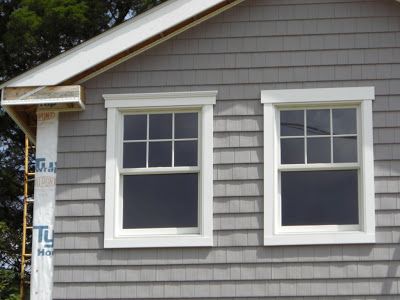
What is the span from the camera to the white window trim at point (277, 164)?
27.7 ft

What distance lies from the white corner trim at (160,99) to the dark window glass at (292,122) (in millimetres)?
793

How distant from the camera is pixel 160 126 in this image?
360 inches

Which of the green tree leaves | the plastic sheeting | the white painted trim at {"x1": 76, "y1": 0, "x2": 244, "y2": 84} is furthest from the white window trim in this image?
the green tree leaves

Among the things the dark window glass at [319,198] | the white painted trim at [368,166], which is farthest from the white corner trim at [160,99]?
the white painted trim at [368,166]

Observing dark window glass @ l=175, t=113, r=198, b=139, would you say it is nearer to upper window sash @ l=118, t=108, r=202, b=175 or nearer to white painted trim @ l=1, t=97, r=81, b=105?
upper window sash @ l=118, t=108, r=202, b=175

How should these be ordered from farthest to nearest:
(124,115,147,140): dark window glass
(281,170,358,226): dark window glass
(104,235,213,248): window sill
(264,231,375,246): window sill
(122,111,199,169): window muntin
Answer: (124,115,147,140): dark window glass, (122,111,199,169): window muntin, (281,170,358,226): dark window glass, (104,235,213,248): window sill, (264,231,375,246): window sill

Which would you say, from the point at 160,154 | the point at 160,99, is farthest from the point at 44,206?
the point at 160,99

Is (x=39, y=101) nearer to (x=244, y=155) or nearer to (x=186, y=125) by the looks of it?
(x=186, y=125)

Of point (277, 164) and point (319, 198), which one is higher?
point (277, 164)

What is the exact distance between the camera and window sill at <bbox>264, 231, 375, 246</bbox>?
8.40 m

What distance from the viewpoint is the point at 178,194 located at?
8.92 meters

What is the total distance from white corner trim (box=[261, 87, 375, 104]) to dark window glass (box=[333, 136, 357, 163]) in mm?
430

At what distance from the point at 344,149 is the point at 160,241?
2204 millimetres

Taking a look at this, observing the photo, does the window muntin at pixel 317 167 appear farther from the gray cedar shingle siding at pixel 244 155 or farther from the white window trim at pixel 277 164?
the gray cedar shingle siding at pixel 244 155
